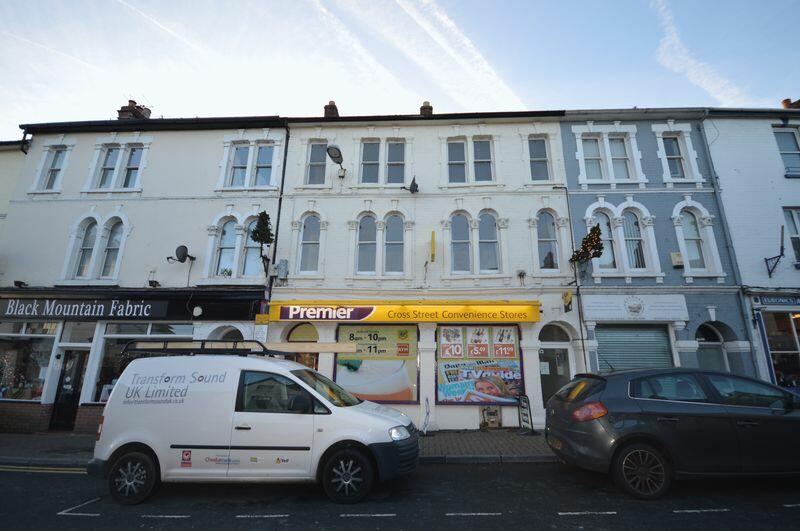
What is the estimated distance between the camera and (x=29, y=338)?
39.2 ft

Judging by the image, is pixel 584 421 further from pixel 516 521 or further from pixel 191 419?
pixel 191 419

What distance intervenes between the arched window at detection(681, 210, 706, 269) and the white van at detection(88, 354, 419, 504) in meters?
11.4

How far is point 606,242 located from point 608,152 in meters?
3.23

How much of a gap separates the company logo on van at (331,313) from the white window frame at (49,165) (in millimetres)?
10317

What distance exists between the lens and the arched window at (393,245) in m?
12.0

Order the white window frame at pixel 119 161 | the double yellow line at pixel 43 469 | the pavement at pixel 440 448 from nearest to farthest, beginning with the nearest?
the double yellow line at pixel 43 469, the pavement at pixel 440 448, the white window frame at pixel 119 161

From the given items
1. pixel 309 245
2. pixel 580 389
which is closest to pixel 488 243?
pixel 309 245

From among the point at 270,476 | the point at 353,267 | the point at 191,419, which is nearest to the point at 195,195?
the point at 353,267

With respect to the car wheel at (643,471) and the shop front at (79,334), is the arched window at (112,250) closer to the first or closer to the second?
the shop front at (79,334)

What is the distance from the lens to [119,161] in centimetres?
1327

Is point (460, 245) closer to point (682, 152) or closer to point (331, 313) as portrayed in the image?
point (331, 313)

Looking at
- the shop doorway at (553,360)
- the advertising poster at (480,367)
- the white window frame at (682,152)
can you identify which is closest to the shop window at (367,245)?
the advertising poster at (480,367)

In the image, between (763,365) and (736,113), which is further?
(736,113)

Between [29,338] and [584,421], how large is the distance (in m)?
16.4
